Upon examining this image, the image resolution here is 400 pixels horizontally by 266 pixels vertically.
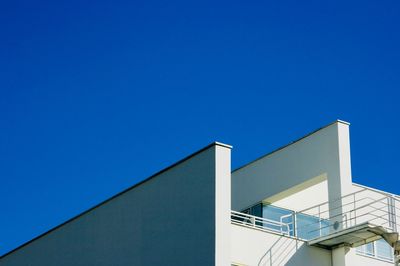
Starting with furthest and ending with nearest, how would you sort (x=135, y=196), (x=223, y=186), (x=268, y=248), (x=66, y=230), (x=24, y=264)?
(x=24, y=264) < (x=66, y=230) < (x=135, y=196) < (x=268, y=248) < (x=223, y=186)

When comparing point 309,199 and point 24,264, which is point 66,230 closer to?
point 24,264

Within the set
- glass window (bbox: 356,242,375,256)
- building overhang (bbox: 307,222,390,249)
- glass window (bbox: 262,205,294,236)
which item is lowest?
building overhang (bbox: 307,222,390,249)

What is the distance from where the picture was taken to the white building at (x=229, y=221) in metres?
23.0

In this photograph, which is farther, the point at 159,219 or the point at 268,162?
the point at 268,162

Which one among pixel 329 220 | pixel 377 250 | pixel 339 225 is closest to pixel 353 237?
pixel 339 225

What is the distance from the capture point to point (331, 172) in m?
27.1

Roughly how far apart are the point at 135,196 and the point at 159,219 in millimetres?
1916

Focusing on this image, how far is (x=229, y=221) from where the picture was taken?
22359mm

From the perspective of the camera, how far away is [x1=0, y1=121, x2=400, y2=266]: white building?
22969mm

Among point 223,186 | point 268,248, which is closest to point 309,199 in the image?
point 268,248

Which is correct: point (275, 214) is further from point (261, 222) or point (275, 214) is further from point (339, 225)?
point (339, 225)

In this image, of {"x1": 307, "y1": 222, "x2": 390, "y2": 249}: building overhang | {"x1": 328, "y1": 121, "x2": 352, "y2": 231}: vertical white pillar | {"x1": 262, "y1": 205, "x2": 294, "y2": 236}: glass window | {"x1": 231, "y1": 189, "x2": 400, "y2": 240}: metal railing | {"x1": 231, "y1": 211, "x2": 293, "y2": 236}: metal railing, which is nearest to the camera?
{"x1": 307, "y1": 222, "x2": 390, "y2": 249}: building overhang

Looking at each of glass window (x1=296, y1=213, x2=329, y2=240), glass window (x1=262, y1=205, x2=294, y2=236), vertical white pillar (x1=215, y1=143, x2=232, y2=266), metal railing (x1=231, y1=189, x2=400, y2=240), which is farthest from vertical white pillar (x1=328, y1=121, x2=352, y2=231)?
vertical white pillar (x1=215, y1=143, x2=232, y2=266)

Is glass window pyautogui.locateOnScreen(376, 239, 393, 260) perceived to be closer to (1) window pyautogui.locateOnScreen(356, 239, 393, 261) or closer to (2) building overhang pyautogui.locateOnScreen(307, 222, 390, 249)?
(1) window pyautogui.locateOnScreen(356, 239, 393, 261)
